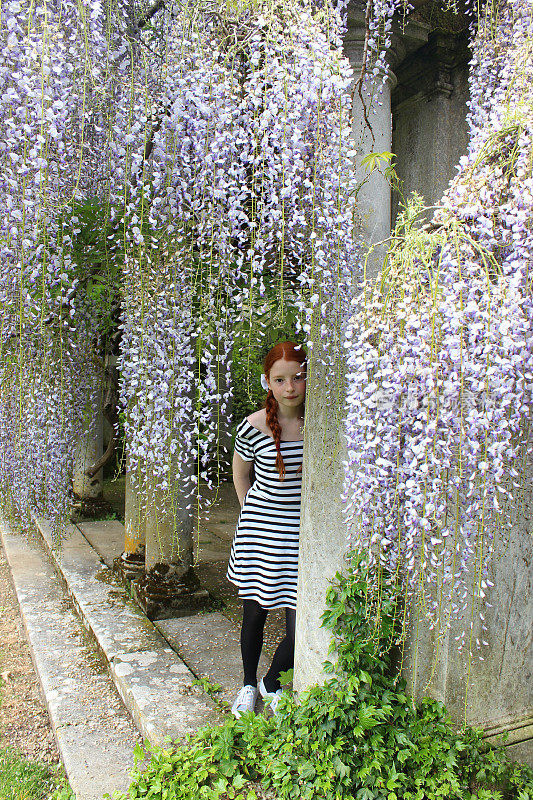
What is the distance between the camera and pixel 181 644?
11.4ft

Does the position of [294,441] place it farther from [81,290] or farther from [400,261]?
[81,290]

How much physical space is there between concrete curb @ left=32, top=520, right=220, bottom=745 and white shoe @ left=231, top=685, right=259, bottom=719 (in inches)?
4.6

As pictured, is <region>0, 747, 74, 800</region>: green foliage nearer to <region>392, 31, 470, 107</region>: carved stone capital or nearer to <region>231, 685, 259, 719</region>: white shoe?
<region>231, 685, 259, 719</region>: white shoe

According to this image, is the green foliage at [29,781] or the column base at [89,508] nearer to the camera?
the green foliage at [29,781]

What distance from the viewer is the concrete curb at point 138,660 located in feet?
8.91

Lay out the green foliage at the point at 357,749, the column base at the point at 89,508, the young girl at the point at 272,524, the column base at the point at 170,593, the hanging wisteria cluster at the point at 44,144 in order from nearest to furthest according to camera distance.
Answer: the green foliage at the point at 357,749 < the hanging wisteria cluster at the point at 44,144 < the young girl at the point at 272,524 < the column base at the point at 170,593 < the column base at the point at 89,508

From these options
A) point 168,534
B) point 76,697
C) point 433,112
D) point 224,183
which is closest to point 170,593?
point 168,534

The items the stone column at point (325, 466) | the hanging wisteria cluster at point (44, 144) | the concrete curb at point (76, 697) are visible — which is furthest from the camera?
the concrete curb at point (76, 697)

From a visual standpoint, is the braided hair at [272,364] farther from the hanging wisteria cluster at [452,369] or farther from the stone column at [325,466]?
the hanging wisteria cluster at [452,369]

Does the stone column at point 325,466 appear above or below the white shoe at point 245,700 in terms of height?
above

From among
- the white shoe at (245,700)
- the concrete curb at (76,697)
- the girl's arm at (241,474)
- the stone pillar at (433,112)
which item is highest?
the stone pillar at (433,112)

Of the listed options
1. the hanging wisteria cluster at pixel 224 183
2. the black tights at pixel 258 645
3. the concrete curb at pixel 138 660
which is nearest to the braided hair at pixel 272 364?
the hanging wisteria cluster at pixel 224 183

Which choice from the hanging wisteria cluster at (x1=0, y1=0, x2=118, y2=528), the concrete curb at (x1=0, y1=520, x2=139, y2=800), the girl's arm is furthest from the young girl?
the hanging wisteria cluster at (x1=0, y1=0, x2=118, y2=528)

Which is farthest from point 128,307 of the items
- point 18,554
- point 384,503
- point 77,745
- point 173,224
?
point 18,554
